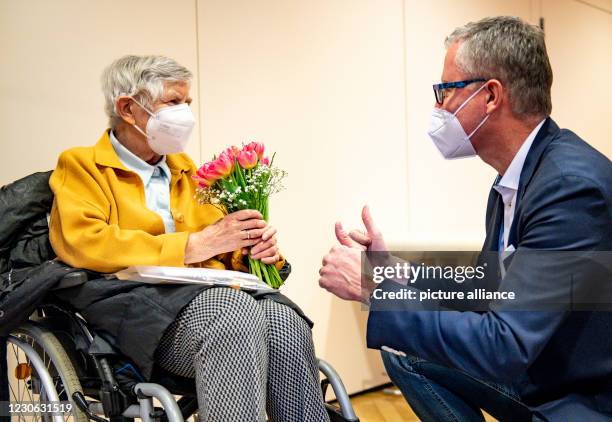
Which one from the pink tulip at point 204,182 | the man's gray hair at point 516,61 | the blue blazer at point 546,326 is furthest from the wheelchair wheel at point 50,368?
the man's gray hair at point 516,61

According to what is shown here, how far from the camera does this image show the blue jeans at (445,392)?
1.68m

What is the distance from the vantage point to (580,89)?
517cm

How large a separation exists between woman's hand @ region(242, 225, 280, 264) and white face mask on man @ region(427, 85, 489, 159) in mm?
554

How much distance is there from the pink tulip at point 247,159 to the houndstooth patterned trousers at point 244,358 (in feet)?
1.24

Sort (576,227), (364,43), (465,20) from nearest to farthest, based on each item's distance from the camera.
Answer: (576,227)
(364,43)
(465,20)

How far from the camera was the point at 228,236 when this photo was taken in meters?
1.95

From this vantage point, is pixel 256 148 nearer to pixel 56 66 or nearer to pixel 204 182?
pixel 204 182

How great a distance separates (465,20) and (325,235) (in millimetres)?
1834

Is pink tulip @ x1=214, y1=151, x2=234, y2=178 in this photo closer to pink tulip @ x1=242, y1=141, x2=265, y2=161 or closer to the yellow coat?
pink tulip @ x1=242, y1=141, x2=265, y2=161

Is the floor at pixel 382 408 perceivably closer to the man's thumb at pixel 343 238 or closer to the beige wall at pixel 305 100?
the beige wall at pixel 305 100

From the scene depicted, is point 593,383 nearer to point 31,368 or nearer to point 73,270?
point 73,270

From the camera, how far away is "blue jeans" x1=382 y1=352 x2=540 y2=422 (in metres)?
1.68

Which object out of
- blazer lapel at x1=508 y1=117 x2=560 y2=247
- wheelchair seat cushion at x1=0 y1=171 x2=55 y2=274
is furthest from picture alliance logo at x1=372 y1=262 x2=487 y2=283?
wheelchair seat cushion at x1=0 y1=171 x2=55 y2=274

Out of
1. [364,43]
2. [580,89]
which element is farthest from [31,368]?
[580,89]
